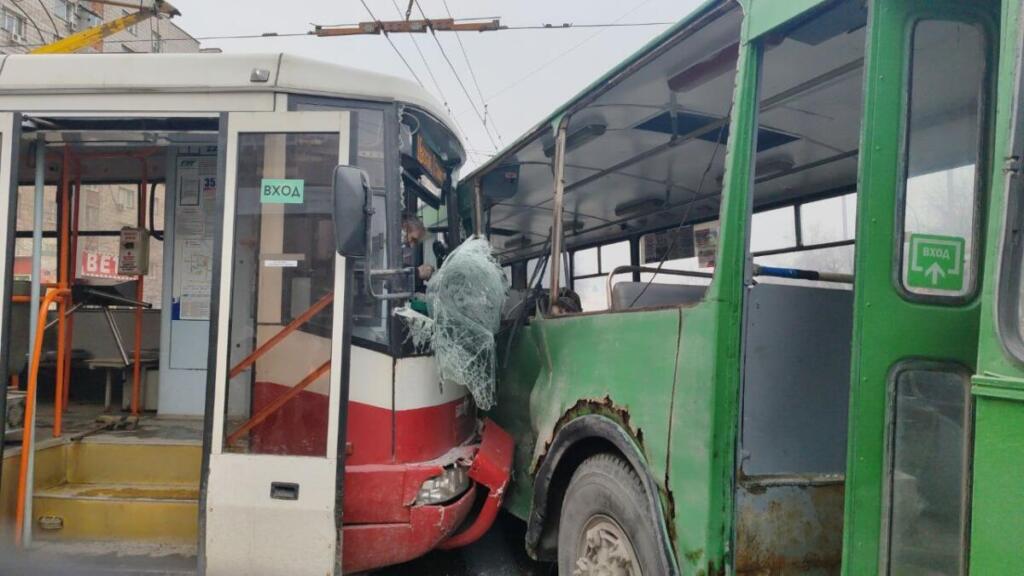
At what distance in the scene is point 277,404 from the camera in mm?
3299

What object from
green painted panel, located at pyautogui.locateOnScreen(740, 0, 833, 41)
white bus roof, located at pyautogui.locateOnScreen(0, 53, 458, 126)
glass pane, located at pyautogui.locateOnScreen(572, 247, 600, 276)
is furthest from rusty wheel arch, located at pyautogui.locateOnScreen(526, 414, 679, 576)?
glass pane, located at pyautogui.locateOnScreen(572, 247, 600, 276)

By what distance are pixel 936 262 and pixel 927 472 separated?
22.7 inches

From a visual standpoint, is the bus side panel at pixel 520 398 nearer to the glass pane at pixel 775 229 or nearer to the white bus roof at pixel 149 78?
the white bus roof at pixel 149 78

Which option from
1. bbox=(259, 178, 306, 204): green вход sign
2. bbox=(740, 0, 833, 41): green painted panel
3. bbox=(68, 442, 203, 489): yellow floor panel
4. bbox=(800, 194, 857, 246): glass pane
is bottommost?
bbox=(68, 442, 203, 489): yellow floor panel

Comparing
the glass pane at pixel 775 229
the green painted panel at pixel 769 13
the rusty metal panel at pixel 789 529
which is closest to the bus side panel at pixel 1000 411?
the green painted panel at pixel 769 13

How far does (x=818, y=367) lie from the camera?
2580 millimetres

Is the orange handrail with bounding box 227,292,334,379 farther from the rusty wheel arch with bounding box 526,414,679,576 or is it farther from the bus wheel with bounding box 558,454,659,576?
the bus wheel with bounding box 558,454,659,576

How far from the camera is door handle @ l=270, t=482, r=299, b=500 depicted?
3.14 metres

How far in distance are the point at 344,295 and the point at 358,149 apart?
754 mm

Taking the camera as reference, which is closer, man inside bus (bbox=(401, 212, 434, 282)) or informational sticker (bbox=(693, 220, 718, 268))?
man inside bus (bbox=(401, 212, 434, 282))

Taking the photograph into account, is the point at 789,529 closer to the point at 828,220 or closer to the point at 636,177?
the point at 828,220

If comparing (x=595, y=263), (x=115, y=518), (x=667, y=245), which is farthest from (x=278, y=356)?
(x=595, y=263)

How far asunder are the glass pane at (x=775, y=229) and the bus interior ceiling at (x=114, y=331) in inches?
150

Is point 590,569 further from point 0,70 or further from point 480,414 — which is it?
point 0,70
